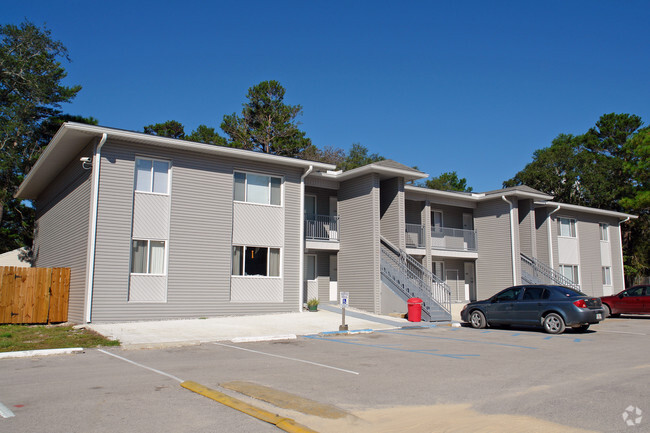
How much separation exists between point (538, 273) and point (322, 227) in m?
12.8

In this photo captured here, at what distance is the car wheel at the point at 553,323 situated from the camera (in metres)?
16.0

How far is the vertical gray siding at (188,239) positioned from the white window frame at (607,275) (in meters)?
24.5

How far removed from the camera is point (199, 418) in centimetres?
607

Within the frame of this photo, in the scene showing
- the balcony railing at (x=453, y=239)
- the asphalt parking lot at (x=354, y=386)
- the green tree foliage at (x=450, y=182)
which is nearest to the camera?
the asphalt parking lot at (x=354, y=386)

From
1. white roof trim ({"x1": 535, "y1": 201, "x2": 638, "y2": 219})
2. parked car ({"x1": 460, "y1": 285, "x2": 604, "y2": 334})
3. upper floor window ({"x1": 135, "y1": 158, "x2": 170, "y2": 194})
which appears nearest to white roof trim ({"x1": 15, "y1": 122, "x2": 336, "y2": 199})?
upper floor window ({"x1": 135, "y1": 158, "x2": 170, "y2": 194})

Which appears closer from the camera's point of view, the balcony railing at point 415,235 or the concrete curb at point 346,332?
the concrete curb at point 346,332

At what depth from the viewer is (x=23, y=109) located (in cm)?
3219

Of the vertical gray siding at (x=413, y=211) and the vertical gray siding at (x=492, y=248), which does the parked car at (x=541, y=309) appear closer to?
the vertical gray siding at (x=413, y=211)

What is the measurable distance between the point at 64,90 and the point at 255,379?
3542 cm

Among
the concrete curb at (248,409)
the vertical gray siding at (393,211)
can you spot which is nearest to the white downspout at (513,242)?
the vertical gray siding at (393,211)

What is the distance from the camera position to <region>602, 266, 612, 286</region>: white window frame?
35.0 metres

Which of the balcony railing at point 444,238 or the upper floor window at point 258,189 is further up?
the upper floor window at point 258,189

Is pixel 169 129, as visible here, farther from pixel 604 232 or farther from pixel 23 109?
pixel 604 232

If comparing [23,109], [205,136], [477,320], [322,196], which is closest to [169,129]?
[205,136]
